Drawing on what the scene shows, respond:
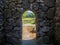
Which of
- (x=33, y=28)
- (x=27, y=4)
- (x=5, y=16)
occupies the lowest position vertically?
(x=33, y=28)

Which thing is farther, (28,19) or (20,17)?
(28,19)

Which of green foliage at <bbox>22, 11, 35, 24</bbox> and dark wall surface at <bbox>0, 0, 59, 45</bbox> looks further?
green foliage at <bbox>22, 11, 35, 24</bbox>

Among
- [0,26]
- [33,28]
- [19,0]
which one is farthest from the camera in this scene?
[33,28]

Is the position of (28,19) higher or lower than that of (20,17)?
lower

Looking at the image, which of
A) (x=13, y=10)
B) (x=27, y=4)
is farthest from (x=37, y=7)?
(x=13, y=10)

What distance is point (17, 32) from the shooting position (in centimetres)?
580

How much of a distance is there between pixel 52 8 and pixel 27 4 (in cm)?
89

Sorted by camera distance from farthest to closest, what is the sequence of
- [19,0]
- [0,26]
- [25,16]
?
1. [25,16]
2. [19,0]
3. [0,26]

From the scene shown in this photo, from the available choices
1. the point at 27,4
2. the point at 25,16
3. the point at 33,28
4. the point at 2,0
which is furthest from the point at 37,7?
the point at 25,16

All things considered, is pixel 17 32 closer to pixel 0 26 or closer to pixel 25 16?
pixel 0 26

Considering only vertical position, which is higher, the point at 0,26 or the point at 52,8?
the point at 52,8

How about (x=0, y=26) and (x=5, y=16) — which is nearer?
(x=0, y=26)

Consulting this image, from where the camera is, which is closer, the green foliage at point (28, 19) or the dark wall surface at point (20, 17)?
the dark wall surface at point (20, 17)

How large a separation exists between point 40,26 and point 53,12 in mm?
672
